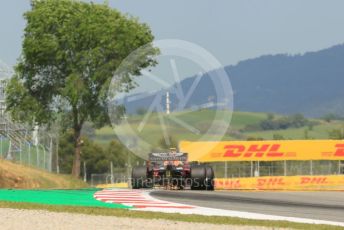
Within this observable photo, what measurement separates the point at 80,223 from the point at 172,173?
1783cm

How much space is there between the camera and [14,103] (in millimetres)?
52719

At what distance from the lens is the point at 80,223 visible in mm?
15797

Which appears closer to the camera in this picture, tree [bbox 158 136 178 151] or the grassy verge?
the grassy verge

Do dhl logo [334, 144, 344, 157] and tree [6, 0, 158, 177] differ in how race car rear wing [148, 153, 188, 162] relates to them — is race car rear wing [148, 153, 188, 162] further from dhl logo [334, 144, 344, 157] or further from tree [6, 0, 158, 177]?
dhl logo [334, 144, 344, 157]

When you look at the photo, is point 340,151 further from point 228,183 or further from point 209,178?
point 209,178

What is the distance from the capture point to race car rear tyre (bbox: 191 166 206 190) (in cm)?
3341

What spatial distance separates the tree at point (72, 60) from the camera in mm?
51000

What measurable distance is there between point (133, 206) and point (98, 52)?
30512mm

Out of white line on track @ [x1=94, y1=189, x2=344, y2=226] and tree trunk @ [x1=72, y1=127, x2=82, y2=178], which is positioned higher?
tree trunk @ [x1=72, y1=127, x2=82, y2=178]

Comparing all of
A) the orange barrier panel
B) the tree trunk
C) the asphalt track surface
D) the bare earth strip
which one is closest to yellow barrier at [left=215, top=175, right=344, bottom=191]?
the orange barrier panel

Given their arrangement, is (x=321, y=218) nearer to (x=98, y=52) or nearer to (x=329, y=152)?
(x=98, y=52)

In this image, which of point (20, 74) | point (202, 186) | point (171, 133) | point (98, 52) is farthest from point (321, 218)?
point (20, 74)

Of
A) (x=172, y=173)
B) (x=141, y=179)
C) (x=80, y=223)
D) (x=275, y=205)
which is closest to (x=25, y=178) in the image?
(x=141, y=179)

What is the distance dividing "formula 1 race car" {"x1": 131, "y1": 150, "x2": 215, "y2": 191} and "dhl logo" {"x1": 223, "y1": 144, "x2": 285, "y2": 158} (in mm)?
33838
